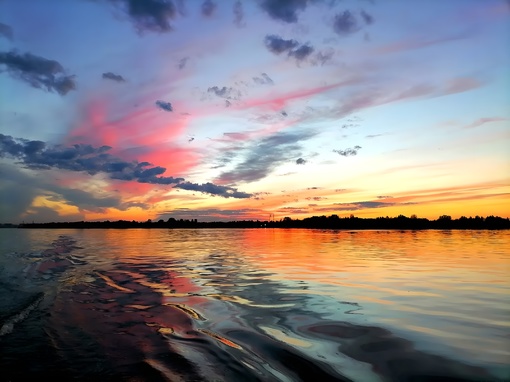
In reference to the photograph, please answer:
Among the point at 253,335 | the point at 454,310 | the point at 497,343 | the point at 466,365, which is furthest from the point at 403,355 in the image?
the point at 454,310

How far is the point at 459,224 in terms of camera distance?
633 ft

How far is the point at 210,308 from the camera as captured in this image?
12523 millimetres

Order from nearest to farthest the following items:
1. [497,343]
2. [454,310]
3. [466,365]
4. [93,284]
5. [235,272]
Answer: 1. [466,365]
2. [497,343]
3. [454,310]
4. [93,284]
5. [235,272]

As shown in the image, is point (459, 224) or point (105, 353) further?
point (459, 224)

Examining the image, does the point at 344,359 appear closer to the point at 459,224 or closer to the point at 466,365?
the point at 466,365

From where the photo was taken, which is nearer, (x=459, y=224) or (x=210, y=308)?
(x=210, y=308)

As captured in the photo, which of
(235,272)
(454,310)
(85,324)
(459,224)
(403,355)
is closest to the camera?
(403,355)

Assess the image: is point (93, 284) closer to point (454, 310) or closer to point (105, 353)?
point (105, 353)

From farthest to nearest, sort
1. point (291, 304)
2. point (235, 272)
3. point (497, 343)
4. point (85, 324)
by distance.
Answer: point (235, 272) → point (291, 304) → point (85, 324) → point (497, 343)

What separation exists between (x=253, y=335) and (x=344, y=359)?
2628mm

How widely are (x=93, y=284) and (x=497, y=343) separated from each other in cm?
1750

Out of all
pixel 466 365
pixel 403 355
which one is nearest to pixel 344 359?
pixel 403 355

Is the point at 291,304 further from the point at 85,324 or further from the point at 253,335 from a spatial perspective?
the point at 85,324

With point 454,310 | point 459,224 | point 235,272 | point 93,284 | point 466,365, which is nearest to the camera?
point 466,365
